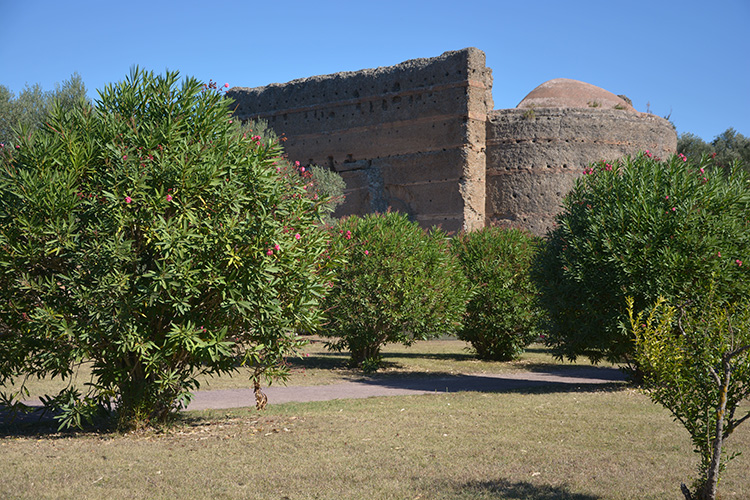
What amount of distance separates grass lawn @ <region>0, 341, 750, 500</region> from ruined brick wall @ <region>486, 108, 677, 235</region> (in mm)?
19856

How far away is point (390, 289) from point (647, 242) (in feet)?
19.6

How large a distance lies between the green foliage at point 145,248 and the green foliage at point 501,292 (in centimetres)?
1056

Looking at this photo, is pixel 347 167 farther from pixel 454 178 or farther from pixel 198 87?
pixel 198 87

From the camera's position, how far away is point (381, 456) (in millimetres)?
6988

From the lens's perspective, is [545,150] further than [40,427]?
Yes

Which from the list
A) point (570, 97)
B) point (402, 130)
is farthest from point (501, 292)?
point (570, 97)

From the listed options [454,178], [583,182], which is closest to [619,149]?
[454,178]

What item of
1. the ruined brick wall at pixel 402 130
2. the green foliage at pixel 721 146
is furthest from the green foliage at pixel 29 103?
the green foliage at pixel 721 146

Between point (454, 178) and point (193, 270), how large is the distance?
23.5 m

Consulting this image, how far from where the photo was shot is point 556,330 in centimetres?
1280

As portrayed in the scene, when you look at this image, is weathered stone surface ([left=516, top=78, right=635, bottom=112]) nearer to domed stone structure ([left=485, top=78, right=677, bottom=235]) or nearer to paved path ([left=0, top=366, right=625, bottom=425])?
domed stone structure ([left=485, top=78, right=677, bottom=235])

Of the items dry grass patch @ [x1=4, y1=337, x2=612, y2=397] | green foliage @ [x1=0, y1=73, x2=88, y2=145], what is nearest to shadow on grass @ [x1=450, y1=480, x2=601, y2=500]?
dry grass patch @ [x1=4, y1=337, x2=612, y2=397]

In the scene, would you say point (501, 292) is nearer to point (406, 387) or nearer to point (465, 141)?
point (406, 387)

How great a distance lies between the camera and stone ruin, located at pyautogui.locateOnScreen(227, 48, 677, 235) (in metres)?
29.6
